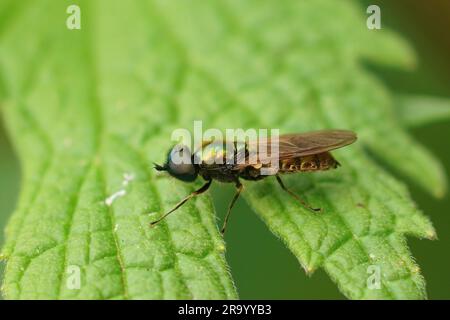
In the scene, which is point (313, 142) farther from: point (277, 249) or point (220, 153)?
point (277, 249)

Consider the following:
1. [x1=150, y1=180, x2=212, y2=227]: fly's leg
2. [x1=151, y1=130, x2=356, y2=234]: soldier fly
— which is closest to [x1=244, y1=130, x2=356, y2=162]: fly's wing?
[x1=151, y1=130, x2=356, y2=234]: soldier fly

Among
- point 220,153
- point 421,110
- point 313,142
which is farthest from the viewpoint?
point 421,110

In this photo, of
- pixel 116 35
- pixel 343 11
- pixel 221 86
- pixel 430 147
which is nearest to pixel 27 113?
pixel 116 35

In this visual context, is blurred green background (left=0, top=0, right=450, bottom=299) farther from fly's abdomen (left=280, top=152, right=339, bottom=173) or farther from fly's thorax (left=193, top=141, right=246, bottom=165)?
fly's abdomen (left=280, top=152, right=339, bottom=173)

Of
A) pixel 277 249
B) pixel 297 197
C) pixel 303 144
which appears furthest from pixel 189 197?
pixel 277 249

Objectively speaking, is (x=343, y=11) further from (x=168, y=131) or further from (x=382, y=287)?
(x=382, y=287)

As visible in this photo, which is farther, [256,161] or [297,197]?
[256,161]

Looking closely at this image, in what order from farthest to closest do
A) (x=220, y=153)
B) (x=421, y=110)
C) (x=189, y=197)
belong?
(x=421, y=110)
(x=220, y=153)
(x=189, y=197)

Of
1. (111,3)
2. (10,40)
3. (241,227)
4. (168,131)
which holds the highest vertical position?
(111,3)
